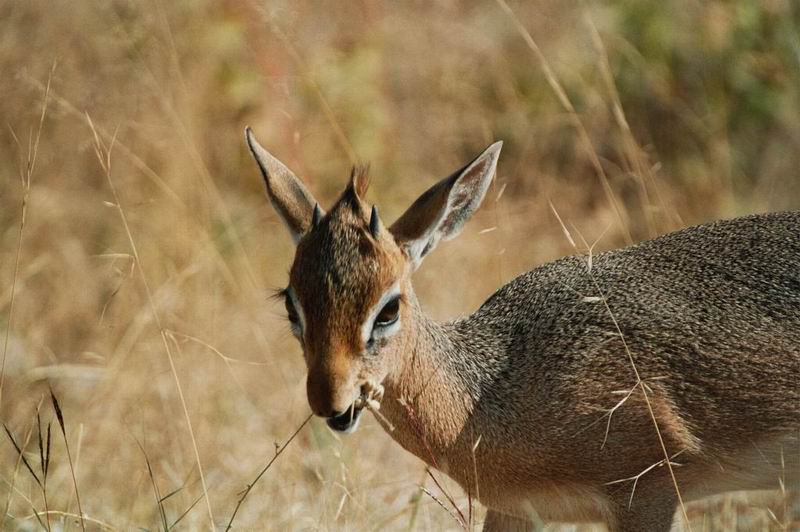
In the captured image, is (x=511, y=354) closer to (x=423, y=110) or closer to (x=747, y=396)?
(x=747, y=396)

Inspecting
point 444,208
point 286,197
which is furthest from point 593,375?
point 286,197

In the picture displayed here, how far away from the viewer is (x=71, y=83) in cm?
773

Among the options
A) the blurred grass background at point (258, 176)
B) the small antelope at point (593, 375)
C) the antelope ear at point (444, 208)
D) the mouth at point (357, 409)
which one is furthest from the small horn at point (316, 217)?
the blurred grass background at point (258, 176)

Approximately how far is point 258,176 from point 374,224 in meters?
4.17

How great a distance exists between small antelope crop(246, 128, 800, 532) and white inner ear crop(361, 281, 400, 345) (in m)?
0.01

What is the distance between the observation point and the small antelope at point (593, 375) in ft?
14.3

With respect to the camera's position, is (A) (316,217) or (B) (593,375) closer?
(A) (316,217)

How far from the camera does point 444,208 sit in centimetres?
439

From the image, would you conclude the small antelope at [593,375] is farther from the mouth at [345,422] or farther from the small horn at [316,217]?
the mouth at [345,422]

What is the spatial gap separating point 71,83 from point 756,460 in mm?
4872

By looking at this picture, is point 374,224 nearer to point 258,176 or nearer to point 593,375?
point 593,375

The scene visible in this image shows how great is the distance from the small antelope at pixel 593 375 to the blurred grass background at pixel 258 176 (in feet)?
2.62

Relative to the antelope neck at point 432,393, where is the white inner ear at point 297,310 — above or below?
above

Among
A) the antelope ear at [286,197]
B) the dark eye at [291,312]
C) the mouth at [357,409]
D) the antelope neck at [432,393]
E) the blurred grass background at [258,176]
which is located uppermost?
the antelope ear at [286,197]
